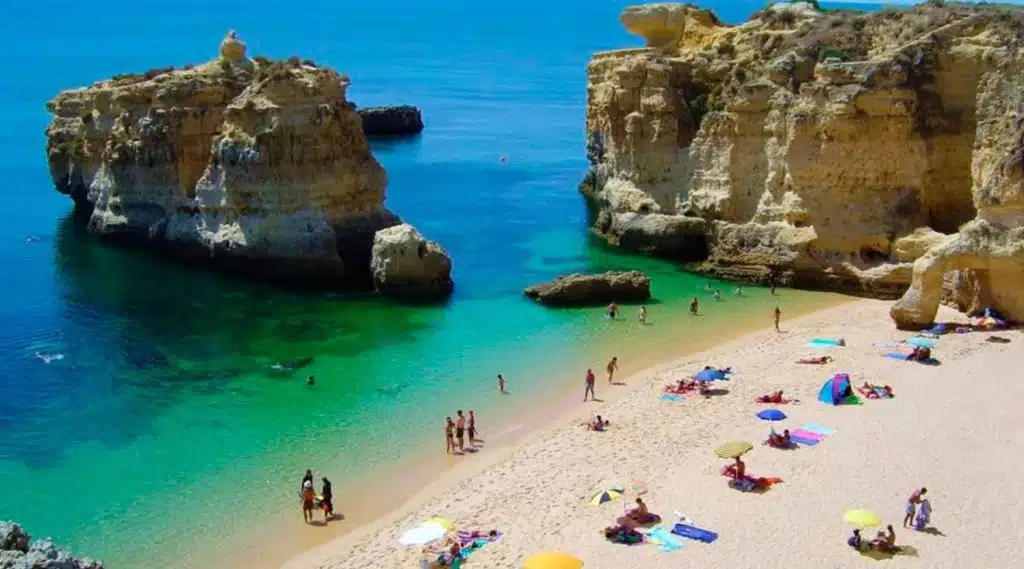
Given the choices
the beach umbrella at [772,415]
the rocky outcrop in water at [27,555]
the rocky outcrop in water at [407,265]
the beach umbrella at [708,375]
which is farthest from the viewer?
the rocky outcrop in water at [407,265]

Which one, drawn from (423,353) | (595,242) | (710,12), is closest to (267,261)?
(423,353)

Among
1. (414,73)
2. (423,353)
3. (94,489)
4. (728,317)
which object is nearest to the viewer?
(94,489)

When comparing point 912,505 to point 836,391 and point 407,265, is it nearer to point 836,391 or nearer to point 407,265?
point 836,391

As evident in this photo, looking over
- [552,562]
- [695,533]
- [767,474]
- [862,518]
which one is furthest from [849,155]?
[552,562]

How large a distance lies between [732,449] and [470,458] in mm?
6509

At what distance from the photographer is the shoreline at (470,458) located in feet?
67.4

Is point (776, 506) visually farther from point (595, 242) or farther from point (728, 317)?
point (595, 242)

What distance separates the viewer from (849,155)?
122 feet

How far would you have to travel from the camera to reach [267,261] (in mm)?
40531

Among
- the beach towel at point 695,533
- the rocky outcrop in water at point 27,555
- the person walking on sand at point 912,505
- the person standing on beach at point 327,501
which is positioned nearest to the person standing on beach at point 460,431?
the person standing on beach at point 327,501

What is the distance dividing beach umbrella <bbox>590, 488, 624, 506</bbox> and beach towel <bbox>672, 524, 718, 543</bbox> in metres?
1.86

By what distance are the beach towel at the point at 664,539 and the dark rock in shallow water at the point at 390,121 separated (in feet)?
237

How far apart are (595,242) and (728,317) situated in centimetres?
1309

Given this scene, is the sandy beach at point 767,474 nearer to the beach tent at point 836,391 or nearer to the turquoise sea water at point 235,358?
the beach tent at point 836,391
